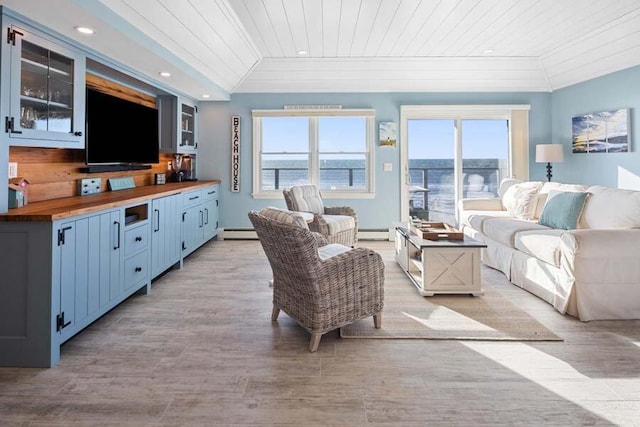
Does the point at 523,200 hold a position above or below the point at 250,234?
above

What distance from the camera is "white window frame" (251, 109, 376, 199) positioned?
6.29m

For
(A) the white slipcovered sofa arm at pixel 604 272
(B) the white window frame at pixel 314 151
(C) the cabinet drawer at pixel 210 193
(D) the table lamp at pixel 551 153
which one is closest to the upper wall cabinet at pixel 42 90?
(C) the cabinet drawer at pixel 210 193

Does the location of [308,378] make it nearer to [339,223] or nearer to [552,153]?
[339,223]

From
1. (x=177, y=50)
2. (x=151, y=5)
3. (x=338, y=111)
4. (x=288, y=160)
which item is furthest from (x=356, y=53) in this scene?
(x=151, y=5)

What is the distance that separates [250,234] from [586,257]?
465 centimetres

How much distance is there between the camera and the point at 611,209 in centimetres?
346

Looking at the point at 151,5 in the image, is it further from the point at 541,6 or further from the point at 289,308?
the point at 541,6

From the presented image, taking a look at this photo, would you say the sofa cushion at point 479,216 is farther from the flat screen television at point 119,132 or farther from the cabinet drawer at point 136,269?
the flat screen television at point 119,132

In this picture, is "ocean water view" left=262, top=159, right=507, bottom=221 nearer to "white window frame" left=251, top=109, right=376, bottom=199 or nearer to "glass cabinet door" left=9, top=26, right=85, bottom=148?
"white window frame" left=251, top=109, right=376, bottom=199

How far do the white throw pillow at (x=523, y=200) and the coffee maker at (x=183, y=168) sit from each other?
178 inches

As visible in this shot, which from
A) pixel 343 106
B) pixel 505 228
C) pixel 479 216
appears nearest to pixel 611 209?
pixel 505 228

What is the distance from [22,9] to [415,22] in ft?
11.2

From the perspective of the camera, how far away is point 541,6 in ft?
12.4

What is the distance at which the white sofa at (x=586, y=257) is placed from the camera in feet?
9.72
